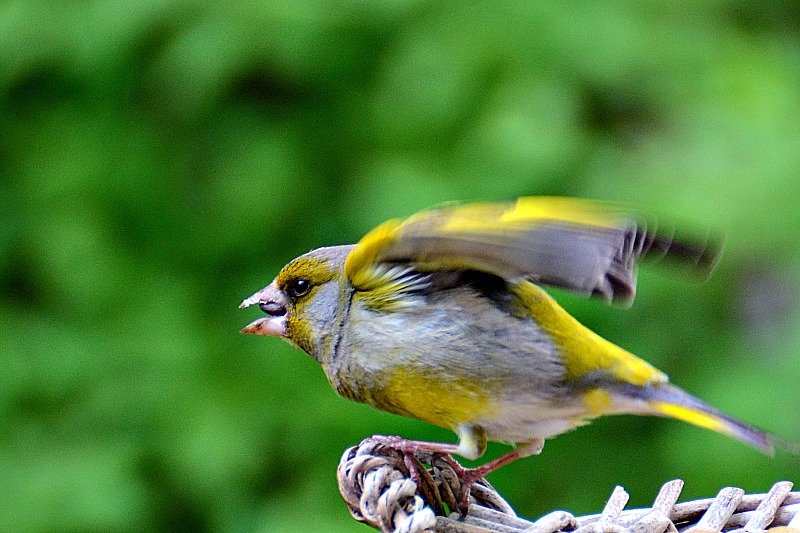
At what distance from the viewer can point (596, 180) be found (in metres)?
3.53

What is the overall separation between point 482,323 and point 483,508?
415mm

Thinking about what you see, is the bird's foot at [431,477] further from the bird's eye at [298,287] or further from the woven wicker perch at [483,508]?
the bird's eye at [298,287]

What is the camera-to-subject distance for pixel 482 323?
2.48m

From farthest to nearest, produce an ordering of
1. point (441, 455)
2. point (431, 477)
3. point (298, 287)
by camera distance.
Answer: point (298, 287) → point (441, 455) → point (431, 477)

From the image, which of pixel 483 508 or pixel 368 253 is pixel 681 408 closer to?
pixel 483 508

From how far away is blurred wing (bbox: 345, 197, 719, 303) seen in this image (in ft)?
7.31

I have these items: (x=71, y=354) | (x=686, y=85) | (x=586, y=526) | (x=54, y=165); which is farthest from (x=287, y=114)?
(x=586, y=526)

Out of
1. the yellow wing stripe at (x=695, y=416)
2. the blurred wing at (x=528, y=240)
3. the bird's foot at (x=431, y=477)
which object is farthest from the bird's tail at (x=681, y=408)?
the bird's foot at (x=431, y=477)

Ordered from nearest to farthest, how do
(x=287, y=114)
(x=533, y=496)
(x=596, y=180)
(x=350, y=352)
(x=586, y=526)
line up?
(x=586, y=526) < (x=350, y=352) < (x=596, y=180) < (x=533, y=496) < (x=287, y=114)

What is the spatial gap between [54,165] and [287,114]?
794 mm

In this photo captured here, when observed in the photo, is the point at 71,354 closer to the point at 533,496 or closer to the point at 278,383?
the point at 278,383

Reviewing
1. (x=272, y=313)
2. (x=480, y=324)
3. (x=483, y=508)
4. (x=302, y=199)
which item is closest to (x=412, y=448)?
(x=483, y=508)

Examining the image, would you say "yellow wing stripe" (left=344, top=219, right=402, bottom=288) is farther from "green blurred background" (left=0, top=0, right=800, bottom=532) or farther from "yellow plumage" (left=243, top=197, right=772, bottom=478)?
"green blurred background" (left=0, top=0, right=800, bottom=532)

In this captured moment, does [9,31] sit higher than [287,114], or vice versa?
[9,31]
